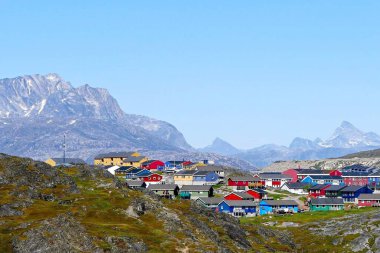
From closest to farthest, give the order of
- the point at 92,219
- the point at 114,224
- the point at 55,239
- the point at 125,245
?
the point at 55,239
the point at 125,245
the point at 114,224
the point at 92,219

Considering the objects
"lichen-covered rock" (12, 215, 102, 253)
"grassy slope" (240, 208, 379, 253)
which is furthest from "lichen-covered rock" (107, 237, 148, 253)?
"grassy slope" (240, 208, 379, 253)

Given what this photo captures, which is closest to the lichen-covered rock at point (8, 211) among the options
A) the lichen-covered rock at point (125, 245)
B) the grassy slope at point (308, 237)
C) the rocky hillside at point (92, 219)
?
the rocky hillside at point (92, 219)

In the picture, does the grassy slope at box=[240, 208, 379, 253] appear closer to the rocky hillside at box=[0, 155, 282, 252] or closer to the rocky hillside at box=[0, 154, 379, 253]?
the rocky hillside at box=[0, 154, 379, 253]

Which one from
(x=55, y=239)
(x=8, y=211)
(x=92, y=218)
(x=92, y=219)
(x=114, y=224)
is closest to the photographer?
(x=55, y=239)

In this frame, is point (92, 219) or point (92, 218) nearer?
point (92, 219)

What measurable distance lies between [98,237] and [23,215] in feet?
62.1

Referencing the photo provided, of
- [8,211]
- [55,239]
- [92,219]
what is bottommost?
[55,239]

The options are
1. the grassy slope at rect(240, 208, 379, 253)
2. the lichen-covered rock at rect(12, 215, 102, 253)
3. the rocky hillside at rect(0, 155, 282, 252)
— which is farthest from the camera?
the grassy slope at rect(240, 208, 379, 253)

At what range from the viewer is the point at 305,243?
528 ft

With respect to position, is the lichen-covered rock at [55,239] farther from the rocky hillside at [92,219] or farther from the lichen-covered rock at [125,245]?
the lichen-covered rock at [125,245]

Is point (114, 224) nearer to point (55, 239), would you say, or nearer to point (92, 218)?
point (92, 218)

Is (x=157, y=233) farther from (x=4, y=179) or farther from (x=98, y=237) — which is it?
(x=4, y=179)

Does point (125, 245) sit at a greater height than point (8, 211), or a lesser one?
lesser

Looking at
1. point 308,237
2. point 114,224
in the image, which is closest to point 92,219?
point 114,224
